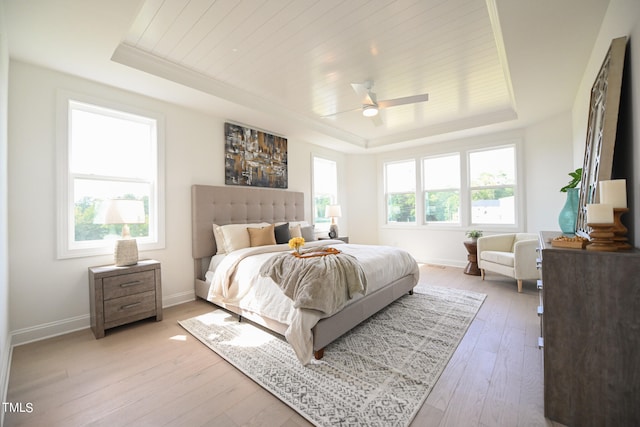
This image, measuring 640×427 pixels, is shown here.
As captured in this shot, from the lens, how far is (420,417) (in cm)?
151

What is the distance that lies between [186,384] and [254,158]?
3.19 m

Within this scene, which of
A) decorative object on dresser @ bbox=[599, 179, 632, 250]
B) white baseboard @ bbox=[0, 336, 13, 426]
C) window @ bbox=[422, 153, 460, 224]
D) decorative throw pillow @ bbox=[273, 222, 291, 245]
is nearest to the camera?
decorative object on dresser @ bbox=[599, 179, 632, 250]

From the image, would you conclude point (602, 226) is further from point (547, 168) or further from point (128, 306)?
point (128, 306)

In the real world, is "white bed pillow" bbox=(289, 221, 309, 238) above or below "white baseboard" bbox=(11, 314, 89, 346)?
above

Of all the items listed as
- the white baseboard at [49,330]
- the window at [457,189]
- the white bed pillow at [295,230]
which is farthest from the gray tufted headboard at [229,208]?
the window at [457,189]

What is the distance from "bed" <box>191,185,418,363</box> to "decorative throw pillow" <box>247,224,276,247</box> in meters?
0.21

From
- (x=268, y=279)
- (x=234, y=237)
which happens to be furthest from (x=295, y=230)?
(x=268, y=279)

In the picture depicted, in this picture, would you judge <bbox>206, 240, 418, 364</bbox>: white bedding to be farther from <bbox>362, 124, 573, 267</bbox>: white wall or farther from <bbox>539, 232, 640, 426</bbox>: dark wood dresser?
<bbox>362, 124, 573, 267</bbox>: white wall

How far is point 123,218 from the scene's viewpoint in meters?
2.64

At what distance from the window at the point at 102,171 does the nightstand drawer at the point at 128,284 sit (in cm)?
47

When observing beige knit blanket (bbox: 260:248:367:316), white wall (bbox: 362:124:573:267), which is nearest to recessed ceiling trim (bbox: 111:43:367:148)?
beige knit blanket (bbox: 260:248:367:316)

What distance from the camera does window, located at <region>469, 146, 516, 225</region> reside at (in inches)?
187

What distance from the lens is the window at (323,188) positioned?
5555mm

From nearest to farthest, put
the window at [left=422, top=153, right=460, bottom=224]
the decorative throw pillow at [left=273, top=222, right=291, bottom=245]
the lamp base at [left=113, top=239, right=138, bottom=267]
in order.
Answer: the lamp base at [left=113, top=239, right=138, bottom=267], the decorative throw pillow at [left=273, top=222, right=291, bottom=245], the window at [left=422, top=153, right=460, bottom=224]
